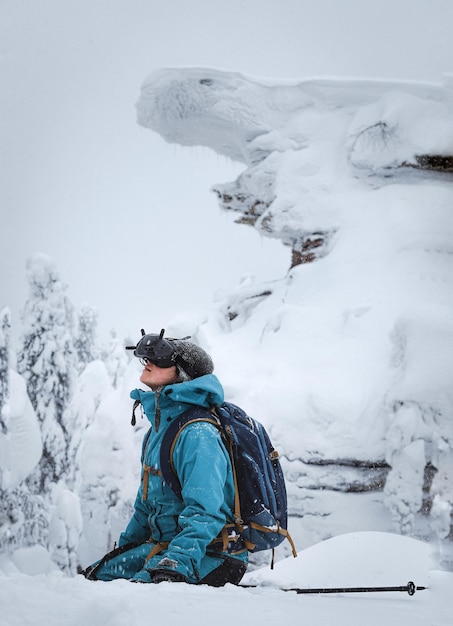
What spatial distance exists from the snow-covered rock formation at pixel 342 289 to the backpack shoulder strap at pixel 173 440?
6996 mm

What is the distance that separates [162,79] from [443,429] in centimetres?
1113

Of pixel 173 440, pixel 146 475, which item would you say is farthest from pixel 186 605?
pixel 146 475

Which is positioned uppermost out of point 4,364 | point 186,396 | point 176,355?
point 176,355

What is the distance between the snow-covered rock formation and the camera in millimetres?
8844

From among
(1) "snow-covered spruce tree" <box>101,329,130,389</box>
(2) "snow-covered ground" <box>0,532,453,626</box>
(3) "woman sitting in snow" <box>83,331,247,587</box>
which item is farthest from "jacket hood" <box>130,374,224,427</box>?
(1) "snow-covered spruce tree" <box>101,329,130,389</box>

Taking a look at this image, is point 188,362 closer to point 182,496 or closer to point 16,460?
point 182,496

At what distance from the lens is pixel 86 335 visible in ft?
103

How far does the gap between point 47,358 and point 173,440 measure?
18.6m

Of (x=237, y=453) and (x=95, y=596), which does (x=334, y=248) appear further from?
(x=95, y=596)

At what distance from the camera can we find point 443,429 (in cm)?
855

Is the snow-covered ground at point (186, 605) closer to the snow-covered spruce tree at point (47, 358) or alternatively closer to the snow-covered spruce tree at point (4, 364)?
the snow-covered spruce tree at point (4, 364)

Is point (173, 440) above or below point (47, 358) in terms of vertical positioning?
above

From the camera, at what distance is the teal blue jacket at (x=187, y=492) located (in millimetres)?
2186

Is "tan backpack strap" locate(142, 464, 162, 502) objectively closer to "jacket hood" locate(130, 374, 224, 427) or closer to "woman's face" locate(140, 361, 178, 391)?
"jacket hood" locate(130, 374, 224, 427)
